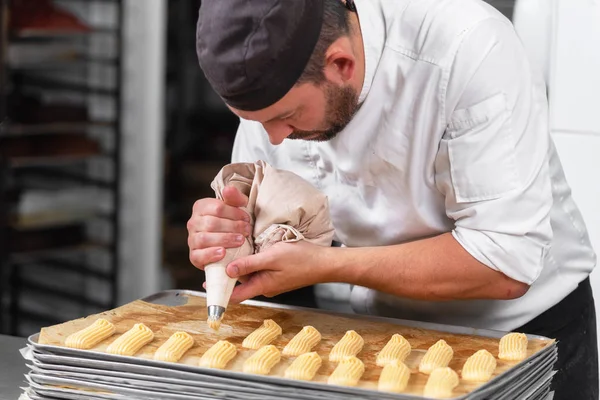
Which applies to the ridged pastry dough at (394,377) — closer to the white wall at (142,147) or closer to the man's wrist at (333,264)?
the man's wrist at (333,264)

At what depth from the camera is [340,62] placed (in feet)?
4.97

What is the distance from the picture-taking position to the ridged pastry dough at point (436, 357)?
1.33 metres

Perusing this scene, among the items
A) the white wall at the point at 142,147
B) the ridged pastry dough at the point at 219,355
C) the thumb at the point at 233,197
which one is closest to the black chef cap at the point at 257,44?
the thumb at the point at 233,197

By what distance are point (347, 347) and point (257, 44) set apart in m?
0.47

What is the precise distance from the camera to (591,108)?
2.52 meters

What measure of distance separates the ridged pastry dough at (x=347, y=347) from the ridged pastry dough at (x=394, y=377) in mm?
107

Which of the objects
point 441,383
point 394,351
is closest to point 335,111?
point 394,351

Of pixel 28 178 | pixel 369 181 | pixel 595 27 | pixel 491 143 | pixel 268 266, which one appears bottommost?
pixel 28 178

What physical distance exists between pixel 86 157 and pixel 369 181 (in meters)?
2.46

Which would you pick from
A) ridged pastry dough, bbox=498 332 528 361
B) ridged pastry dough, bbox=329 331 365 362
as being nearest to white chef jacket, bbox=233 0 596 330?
ridged pastry dough, bbox=498 332 528 361

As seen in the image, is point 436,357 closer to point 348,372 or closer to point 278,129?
point 348,372

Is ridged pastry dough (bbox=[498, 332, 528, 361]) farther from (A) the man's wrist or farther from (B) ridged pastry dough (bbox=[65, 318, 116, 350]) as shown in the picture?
(B) ridged pastry dough (bbox=[65, 318, 116, 350])

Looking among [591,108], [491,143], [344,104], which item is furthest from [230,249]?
[591,108]

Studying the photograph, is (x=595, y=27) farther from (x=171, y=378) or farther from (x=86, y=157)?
(x=86, y=157)
